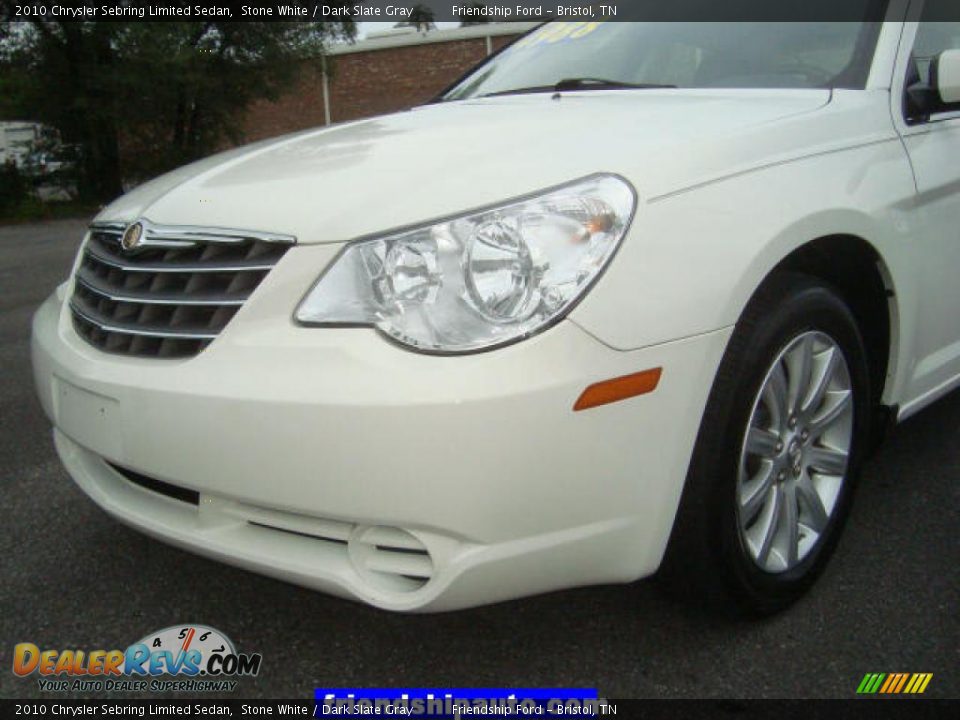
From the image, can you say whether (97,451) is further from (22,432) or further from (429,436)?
(22,432)

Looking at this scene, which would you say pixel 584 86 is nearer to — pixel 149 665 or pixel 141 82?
pixel 149 665

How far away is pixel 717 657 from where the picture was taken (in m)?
1.86

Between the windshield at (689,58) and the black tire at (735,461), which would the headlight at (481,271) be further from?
the windshield at (689,58)

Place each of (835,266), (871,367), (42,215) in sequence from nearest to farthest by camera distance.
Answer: (835,266) < (871,367) < (42,215)

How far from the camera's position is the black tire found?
5.54 feet

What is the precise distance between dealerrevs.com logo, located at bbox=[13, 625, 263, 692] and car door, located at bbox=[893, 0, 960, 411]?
185cm

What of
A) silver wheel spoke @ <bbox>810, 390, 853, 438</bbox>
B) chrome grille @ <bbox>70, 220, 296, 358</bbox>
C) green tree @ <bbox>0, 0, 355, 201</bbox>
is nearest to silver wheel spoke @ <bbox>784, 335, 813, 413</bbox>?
silver wheel spoke @ <bbox>810, 390, 853, 438</bbox>

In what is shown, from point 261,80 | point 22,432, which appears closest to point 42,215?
point 261,80

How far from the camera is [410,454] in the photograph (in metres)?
1.45

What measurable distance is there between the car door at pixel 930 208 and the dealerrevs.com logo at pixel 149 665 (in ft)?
6.08

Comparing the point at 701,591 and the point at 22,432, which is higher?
the point at 701,591

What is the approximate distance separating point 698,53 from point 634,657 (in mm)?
1718

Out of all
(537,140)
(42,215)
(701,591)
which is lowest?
(42,215)

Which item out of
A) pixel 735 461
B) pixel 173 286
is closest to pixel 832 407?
pixel 735 461
